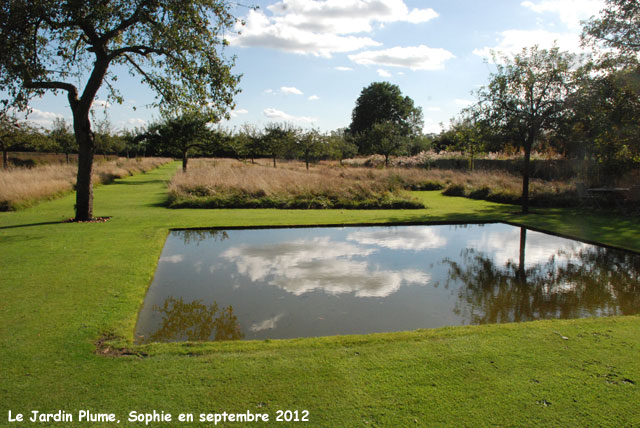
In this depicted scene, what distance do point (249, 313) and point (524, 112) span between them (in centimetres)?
1224

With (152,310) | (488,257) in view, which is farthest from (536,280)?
(152,310)

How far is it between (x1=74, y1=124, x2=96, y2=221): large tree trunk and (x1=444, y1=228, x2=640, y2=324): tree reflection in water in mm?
9161

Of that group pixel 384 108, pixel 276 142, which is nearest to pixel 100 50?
pixel 276 142

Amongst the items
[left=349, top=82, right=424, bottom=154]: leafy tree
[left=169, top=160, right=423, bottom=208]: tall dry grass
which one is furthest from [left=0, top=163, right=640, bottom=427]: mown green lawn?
[left=349, top=82, right=424, bottom=154]: leafy tree

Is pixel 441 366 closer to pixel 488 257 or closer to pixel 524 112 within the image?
pixel 488 257

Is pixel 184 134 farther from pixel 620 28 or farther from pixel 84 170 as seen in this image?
pixel 620 28

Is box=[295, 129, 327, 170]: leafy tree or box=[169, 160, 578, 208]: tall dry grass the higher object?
box=[295, 129, 327, 170]: leafy tree

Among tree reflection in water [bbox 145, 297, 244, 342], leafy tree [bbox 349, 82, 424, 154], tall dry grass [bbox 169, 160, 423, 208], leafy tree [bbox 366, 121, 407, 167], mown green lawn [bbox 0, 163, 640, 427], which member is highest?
leafy tree [bbox 349, 82, 424, 154]

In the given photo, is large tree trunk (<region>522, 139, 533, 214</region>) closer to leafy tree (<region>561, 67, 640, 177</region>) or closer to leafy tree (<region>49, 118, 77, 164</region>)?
leafy tree (<region>561, 67, 640, 177</region>)

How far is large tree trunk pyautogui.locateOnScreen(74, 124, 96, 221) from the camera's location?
10.8m

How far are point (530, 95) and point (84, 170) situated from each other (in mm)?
13435

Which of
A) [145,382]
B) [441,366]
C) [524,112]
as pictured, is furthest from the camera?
[524,112]

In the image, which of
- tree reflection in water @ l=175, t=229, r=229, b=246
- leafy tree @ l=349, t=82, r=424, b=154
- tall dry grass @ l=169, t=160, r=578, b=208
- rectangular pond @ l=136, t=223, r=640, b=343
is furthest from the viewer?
leafy tree @ l=349, t=82, r=424, b=154

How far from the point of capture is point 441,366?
11.1 ft
